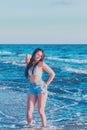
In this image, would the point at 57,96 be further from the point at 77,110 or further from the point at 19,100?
the point at 77,110

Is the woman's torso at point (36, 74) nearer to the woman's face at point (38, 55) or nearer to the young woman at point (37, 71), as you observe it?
the young woman at point (37, 71)

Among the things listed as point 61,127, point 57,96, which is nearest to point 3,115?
point 61,127

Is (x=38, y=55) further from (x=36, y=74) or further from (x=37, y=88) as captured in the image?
(x=37, y=88)

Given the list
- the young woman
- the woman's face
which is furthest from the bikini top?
the woman's face

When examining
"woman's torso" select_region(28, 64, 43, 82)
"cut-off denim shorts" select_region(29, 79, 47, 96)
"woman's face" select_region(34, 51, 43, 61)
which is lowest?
"cut-off denim shorts" select_region(29, 79, 47, 96)

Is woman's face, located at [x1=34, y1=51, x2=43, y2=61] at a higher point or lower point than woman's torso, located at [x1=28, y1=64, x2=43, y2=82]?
higher

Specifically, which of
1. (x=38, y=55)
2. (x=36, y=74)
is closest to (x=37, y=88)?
(x=36, y=74)

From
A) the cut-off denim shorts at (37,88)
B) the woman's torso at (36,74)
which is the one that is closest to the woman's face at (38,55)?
the woman's torso at (36,74)

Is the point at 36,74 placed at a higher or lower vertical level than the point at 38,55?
lower

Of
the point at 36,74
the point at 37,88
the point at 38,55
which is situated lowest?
the point at 37,88

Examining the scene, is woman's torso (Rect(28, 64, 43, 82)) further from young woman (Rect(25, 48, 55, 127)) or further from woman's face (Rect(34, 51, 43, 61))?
woman's face (Rect(34, 51, 43, 61))

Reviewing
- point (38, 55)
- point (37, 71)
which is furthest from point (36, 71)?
point (38, 55)

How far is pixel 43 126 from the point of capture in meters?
11.9

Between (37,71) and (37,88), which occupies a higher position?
(37,71)
